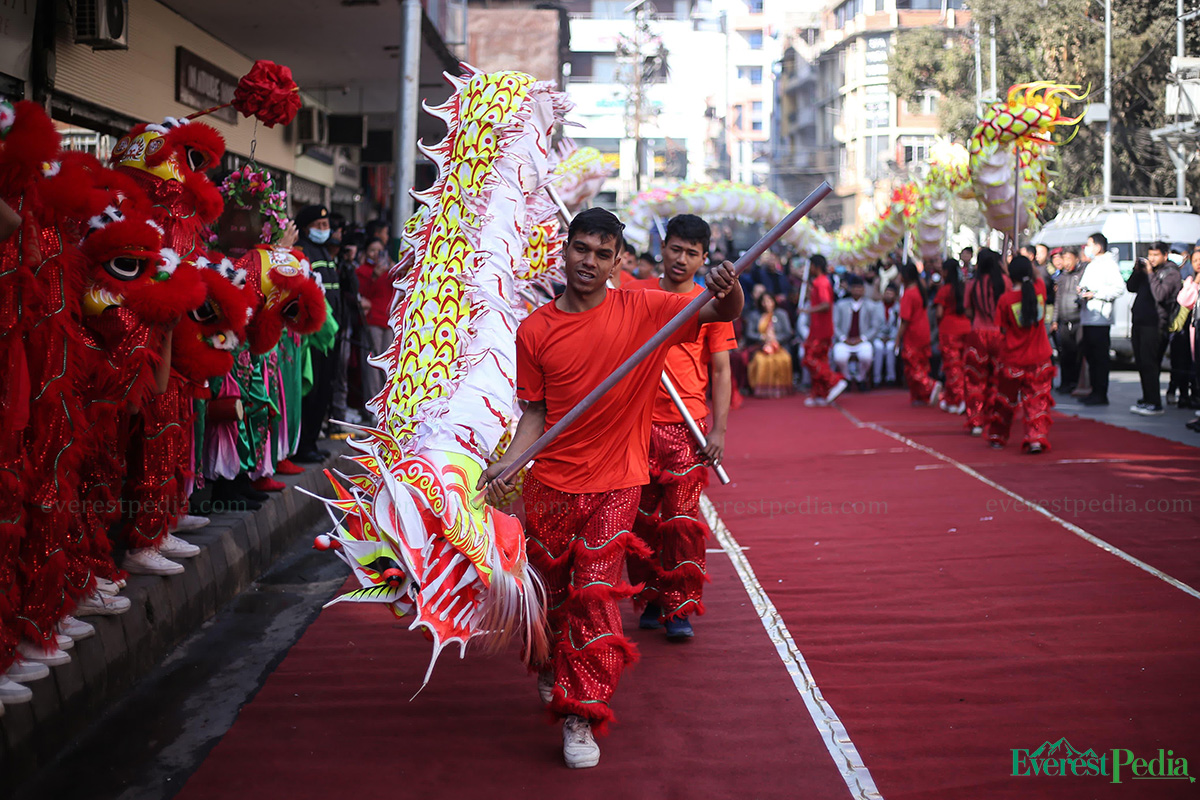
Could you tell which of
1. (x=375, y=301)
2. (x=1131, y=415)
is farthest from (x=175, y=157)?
(x=1131, y=415)

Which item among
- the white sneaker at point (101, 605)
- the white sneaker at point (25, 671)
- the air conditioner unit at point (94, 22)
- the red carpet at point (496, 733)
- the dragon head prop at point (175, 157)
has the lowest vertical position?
the red carpet at point (496, 733)

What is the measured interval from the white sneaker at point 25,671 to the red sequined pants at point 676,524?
2.14 m

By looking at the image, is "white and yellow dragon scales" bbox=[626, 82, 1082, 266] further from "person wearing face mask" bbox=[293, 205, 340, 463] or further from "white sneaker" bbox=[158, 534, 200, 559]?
"white sneaker" bbox=[158, 534, 200, 559]

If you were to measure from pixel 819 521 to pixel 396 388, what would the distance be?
10.8 ft

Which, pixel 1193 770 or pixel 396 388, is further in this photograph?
pixel 396 388

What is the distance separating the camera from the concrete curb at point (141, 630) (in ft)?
11.5

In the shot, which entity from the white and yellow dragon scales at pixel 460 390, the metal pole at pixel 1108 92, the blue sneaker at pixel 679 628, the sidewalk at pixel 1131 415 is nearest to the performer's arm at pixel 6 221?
the white and yellow dragon scales at pixel 460 390

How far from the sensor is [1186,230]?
60.6ft

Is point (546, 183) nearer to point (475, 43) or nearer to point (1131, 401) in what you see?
point (1131, 401)

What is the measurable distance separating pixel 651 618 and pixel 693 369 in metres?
1.04

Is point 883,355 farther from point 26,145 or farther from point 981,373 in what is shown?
point 26,145

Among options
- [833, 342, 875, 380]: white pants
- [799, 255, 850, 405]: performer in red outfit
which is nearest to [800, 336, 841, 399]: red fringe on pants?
[799, 255, 850, 405]: performer in red outfit

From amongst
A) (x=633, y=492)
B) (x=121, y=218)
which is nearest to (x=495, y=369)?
(x=633, y=492)

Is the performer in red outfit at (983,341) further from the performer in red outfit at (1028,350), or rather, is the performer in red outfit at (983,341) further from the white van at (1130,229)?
the white van at (1130,229)
